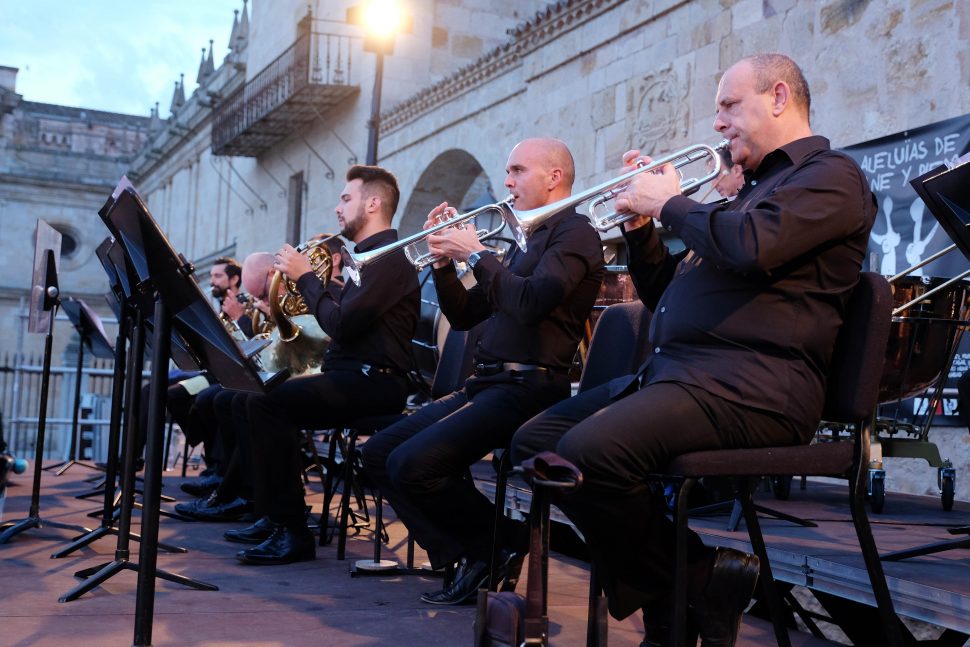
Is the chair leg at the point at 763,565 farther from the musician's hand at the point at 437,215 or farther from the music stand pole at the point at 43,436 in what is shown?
the music stand pole at the point at 43,436

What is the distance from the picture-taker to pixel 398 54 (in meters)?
16.8

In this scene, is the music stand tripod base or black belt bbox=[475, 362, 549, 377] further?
the music stand tripod base

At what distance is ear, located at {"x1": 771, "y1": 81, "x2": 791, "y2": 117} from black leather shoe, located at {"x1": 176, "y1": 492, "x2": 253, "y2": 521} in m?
3.93

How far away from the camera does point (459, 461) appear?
368 cm

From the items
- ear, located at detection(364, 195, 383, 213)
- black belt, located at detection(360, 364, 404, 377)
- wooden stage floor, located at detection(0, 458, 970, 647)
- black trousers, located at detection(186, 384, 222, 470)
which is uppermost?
ear, located at detection(364, 195, 383, 213)

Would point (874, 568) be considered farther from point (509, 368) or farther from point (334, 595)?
point (334, 595)

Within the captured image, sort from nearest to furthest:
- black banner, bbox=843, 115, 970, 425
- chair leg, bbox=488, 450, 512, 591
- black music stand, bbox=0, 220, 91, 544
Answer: chair leg, bbox=488, 450, 512, 591 → black music stand, bbox=0, 220, 91, 544 → black banner, bbox=843, 115, 970, 425

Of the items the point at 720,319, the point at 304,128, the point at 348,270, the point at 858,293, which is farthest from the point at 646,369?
the point at 304,128

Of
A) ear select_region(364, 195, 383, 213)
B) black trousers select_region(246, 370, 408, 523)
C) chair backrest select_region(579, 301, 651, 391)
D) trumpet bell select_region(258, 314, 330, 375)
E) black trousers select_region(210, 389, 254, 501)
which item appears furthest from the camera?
trumpet bell select_region(258, 314, 330, 375)

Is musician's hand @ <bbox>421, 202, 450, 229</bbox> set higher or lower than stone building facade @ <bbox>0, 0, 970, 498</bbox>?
lower

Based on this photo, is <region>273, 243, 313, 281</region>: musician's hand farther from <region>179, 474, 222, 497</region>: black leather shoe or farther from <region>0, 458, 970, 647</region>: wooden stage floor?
<region>179, 474, 222, 497</region>: black leather shoe

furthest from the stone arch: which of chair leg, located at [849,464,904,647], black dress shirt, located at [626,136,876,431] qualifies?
chair leg, located at [849,464,904,647]

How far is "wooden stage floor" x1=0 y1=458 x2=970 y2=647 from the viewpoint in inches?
121

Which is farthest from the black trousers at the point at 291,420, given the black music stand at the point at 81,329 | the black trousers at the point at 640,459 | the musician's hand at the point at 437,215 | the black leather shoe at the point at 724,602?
the black music stand at the point at 81,329
